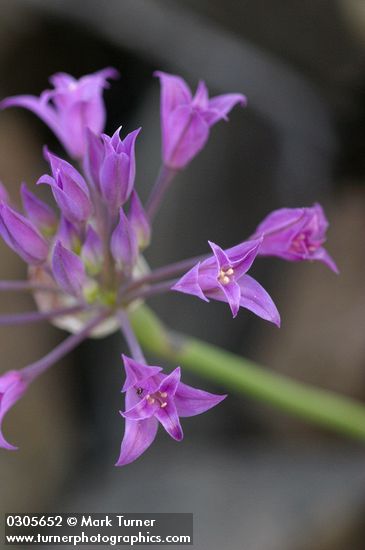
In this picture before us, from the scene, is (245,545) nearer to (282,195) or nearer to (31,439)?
(31,439)

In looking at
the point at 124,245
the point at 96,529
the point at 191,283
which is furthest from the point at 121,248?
the point at 96,529

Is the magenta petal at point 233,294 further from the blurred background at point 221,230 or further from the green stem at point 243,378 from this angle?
the blurred background at point 221,230

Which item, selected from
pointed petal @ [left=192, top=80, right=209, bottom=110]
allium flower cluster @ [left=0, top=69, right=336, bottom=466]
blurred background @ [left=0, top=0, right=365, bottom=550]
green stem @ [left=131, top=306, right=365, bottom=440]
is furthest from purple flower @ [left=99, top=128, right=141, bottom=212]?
blurred background @ [left=0, top=0, right=365, bottom=550]

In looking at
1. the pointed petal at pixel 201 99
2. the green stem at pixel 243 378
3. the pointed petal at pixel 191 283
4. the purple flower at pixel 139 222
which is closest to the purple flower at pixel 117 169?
the purple flower at pixel 139 222

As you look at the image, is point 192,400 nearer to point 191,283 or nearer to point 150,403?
point 150,403

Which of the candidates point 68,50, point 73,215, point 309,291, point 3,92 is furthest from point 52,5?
point 73,215

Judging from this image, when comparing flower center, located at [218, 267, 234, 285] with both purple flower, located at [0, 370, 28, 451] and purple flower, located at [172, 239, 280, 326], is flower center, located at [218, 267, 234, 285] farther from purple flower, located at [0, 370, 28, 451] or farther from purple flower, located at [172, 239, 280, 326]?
purple flower, located at [0, 370, 28, 451]
